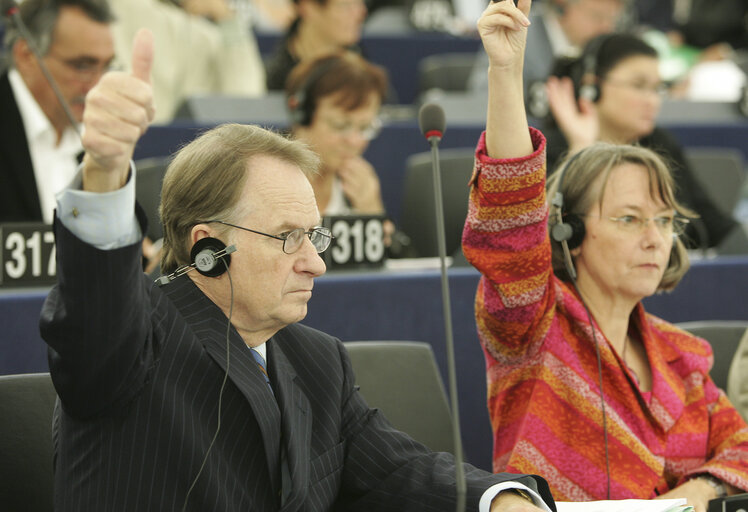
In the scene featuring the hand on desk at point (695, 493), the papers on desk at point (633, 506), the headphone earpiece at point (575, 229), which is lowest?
the hand on desk at point (695, 493)

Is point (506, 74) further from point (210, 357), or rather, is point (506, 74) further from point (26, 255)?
point (26, 255)

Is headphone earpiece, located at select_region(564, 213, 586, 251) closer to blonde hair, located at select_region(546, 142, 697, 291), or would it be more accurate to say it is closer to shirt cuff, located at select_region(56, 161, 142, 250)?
blonde hair, located at select_region(546, 142, 697, 291)

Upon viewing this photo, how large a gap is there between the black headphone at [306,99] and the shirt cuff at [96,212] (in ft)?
7.13

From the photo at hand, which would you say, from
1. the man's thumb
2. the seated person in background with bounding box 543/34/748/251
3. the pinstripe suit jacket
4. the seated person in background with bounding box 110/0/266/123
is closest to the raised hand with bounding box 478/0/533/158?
the pinstripe suit jacket

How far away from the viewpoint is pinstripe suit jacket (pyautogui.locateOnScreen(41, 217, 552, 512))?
3.80 feet

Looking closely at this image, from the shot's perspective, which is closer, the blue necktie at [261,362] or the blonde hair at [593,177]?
the blue necktie at [261,362]

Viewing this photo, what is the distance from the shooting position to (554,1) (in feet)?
16.7

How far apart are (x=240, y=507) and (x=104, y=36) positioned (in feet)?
6.47

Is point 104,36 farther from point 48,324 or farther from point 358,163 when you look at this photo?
point 48,324

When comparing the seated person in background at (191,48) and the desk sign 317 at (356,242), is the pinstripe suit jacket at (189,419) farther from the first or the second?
the seated person in background at (191,48)

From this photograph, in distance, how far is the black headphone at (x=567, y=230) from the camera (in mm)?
1881

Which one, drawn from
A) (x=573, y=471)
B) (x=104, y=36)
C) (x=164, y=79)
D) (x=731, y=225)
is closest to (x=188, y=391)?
(x=573, y=471)

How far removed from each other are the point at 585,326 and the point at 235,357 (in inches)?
28.3

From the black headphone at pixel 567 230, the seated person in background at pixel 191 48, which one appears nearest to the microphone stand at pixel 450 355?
the black headphone at pixel 567 230
